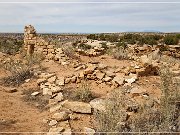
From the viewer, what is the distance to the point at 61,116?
236 inches

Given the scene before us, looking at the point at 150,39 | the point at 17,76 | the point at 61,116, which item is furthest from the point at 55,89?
the point at 150,39

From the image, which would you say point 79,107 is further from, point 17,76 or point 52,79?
point 17,76

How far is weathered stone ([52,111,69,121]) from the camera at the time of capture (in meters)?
5.96

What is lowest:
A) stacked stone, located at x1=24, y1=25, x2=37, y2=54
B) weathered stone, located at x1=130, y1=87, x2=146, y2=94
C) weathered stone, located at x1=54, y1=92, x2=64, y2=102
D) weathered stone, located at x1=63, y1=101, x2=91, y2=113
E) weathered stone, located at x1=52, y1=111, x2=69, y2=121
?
weathered stone, located at x1=52, y1=111, x2=69, y2=121

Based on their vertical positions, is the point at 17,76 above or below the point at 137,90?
below

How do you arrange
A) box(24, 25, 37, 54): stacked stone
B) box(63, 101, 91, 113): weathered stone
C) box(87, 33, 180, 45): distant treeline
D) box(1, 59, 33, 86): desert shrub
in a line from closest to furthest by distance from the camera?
box(63, 101, 91, 113): weathered stone
box(1, 59, 33, 86): desert shrub
box(24, 25, 37, 54): stacked stone
box(87, 33, 180, 45): distant treeline

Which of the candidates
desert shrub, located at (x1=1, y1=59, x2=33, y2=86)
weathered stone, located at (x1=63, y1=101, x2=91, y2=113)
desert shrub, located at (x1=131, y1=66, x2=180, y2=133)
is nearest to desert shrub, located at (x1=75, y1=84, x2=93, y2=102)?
weathered stone, located at (x1=63, y1=101, x2=91, y2=113)

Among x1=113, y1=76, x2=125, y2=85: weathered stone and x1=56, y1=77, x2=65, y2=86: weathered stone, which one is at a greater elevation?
x1=113, y1=76, x2=125, y2=85: weathered stone

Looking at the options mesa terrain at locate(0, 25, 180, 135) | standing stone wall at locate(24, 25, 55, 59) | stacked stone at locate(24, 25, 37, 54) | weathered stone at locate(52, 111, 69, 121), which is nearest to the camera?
mesa terrain at locate(0, 25, 180, 135)

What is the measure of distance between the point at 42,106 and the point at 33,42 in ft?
23.2

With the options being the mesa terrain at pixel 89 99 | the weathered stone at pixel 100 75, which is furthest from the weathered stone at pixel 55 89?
the weathered stone at pixel 100 75

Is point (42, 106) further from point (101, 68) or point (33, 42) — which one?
point (33, 42)

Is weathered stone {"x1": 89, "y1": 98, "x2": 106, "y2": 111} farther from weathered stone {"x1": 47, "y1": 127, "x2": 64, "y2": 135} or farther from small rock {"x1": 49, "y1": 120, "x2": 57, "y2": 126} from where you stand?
weathered stone {"x1": 47, "y1": 127, "x2": 64, "y2": 135}

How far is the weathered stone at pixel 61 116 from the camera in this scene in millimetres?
5965
